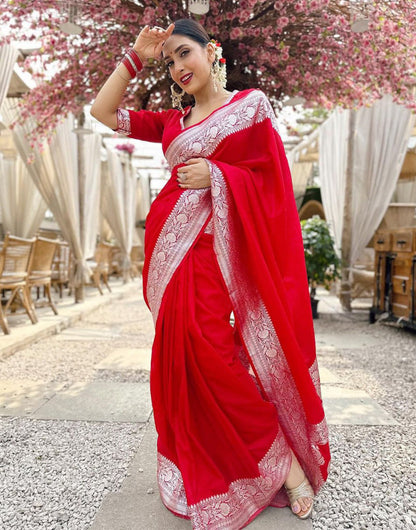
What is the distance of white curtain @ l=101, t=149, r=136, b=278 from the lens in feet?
31.4

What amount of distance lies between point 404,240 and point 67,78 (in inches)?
138

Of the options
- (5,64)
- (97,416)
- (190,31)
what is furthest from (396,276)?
(5,64)

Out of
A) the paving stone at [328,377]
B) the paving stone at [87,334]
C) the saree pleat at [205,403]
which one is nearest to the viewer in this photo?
the saree pleat at [205,403]

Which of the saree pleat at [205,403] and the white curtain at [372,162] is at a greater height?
the white curtain at [372,162]

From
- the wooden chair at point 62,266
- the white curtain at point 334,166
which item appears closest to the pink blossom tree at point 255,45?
the white curtain at point 334,166

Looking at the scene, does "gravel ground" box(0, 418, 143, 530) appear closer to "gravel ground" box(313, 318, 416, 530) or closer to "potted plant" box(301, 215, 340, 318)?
"gravel ground" box(313, 318, 416, 530)

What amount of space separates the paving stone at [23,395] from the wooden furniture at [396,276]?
3345 mm

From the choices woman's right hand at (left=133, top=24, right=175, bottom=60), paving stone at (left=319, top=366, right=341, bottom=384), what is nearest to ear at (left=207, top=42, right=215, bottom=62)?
woman's right hand at (left=133, top=24, right=175, bottom=60)

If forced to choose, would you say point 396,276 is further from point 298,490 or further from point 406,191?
point 298,490

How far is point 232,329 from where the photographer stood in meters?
1.47

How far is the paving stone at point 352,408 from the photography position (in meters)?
2.27

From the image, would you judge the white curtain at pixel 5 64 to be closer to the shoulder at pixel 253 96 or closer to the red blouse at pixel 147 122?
the red blouse at pixel 147 122

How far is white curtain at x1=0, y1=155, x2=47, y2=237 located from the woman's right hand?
7.08 m

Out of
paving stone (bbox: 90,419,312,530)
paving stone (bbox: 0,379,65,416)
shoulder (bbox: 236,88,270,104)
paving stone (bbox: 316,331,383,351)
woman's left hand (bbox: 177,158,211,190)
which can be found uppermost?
shoulder (bbox: 236,88,270,104)
